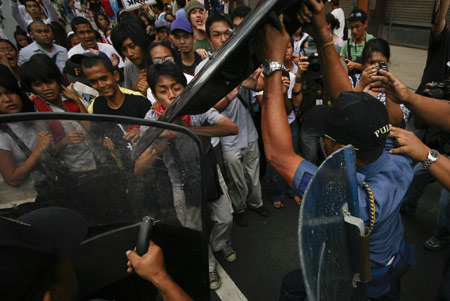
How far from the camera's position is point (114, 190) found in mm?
957

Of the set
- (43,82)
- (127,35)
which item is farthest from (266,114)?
(127,35)

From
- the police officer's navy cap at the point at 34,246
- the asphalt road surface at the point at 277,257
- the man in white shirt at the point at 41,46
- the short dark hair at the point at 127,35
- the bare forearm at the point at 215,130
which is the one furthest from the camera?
the man in white shirt at the point at 41,46

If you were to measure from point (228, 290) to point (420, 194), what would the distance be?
2146 millimetres

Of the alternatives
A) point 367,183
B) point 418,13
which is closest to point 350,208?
point 367,183

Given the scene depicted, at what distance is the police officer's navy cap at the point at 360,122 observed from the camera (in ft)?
3.66

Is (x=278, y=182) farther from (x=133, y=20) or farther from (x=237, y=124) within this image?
(x=133, y=20)

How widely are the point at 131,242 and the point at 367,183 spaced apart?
1047 mm

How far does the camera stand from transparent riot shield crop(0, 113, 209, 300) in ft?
2.64

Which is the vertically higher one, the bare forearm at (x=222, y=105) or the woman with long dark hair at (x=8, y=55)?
the woman with long dark hair at (x=8, y=55)

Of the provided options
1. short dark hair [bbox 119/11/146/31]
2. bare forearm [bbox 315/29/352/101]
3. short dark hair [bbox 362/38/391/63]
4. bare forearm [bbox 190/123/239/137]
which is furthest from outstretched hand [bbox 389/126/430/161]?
short dark hair [bbox 119/11/146/31]

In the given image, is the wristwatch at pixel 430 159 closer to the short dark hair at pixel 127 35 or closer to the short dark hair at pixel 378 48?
the short dark hair at pixel 378 48

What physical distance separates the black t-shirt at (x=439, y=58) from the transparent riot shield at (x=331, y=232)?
2661mm

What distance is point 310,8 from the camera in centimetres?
121

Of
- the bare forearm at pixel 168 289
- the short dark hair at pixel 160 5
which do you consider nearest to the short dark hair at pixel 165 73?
the bare forearm at pixel 168 289
